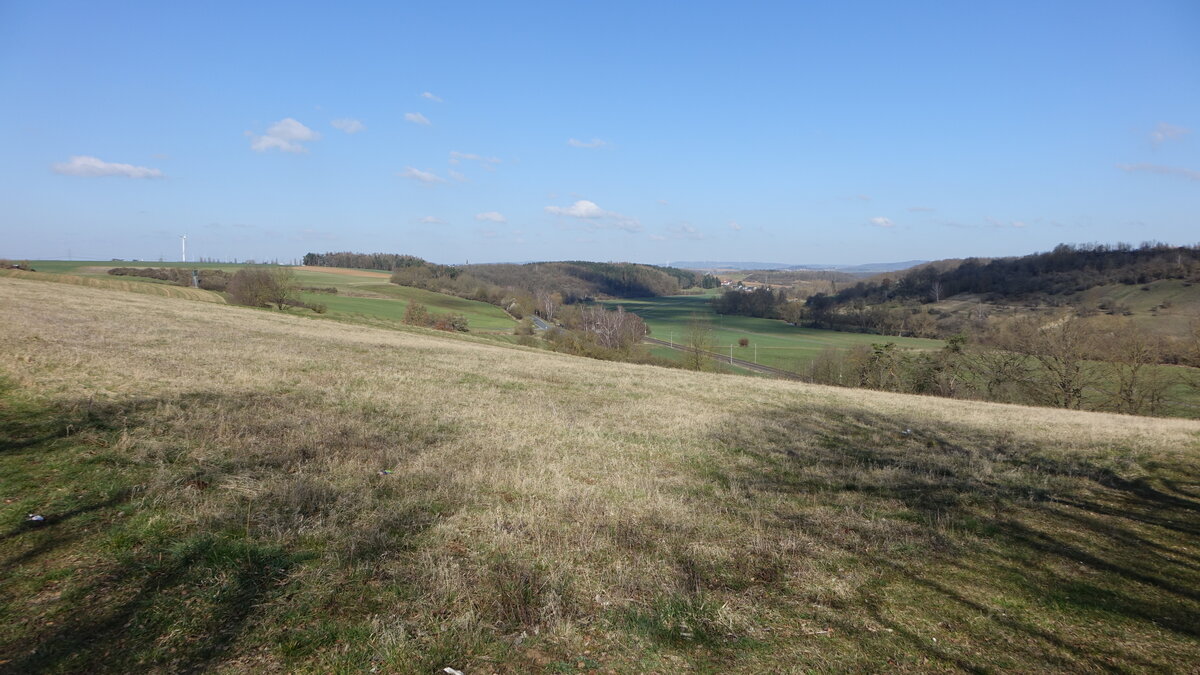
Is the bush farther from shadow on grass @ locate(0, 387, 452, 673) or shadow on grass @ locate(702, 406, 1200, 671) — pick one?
shadow on grass @ locate(702, 406, 1200, 671)

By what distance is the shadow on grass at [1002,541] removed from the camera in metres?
4.85

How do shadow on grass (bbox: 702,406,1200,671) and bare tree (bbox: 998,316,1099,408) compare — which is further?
bare tree (bbox: 998,316,1099,408)

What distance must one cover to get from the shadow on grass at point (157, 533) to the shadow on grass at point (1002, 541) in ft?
17.0

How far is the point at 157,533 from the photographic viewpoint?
5438 mm

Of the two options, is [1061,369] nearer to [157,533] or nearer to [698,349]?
[698,349]

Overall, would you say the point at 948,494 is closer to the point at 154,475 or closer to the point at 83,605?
the point at 83,605

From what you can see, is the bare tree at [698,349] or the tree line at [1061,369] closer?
the tree line at [1061,369]

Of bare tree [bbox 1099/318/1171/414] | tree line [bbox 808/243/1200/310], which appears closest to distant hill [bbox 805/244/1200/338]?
tree line [bbox 808/243/1200/310]

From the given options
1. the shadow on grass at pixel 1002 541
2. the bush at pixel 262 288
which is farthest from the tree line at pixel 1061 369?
the bush at pixel 262 288

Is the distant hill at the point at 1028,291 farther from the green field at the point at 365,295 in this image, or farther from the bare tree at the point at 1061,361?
the green field at the point at 365,295

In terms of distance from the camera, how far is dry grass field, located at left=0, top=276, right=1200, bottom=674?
169 inches

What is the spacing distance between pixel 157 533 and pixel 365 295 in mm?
100570

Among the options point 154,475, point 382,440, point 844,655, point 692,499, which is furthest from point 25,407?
point 844,655

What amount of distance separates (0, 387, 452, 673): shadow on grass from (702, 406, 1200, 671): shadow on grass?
5.19m
